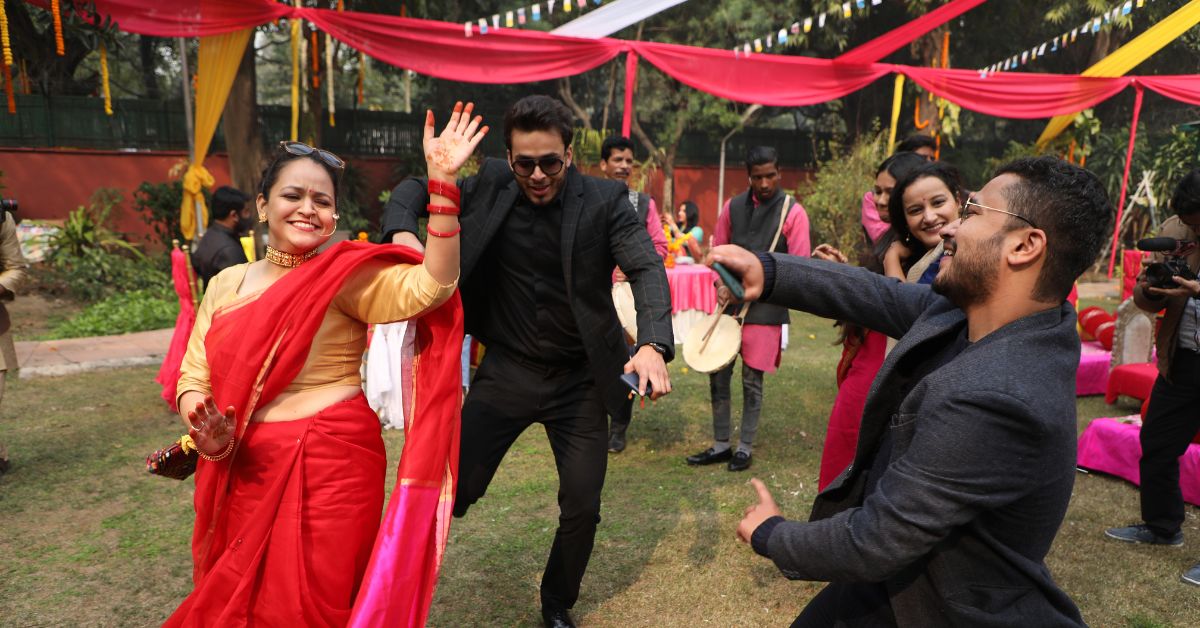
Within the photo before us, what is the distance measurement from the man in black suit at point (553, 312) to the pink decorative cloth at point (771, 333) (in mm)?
2269

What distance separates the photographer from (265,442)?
2.40 m

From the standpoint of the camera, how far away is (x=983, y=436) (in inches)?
58.5

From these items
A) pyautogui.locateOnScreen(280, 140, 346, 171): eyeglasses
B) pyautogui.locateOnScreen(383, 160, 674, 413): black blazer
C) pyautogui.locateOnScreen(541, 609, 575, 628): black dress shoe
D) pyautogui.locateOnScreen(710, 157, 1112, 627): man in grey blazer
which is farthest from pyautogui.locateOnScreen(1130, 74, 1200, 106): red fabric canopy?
pyautogui.locateOnScreen(280, 140, 346, 171): eyeglasses

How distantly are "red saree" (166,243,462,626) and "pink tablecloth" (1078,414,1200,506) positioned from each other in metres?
4.57

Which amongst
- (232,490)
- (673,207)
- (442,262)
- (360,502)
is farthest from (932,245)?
(673,207)

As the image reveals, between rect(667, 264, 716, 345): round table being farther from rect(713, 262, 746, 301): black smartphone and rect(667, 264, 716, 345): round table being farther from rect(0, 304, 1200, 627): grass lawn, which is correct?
→ rect(713, 262, 746, 301): black smartphone

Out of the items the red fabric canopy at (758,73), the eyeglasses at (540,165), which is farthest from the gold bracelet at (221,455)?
the red fabric canopy at (758,73)

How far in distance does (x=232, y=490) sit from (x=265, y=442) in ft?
0.60

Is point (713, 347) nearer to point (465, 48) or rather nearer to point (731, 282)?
point (731, 282)

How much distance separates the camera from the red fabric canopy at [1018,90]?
995 cm

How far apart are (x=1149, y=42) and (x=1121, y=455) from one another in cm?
710

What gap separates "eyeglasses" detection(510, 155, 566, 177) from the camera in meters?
3.08

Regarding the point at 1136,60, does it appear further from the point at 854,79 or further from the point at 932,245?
the point at 932,245

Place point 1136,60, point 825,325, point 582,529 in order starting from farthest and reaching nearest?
point 825,325
point 1136,60
point 582,529
